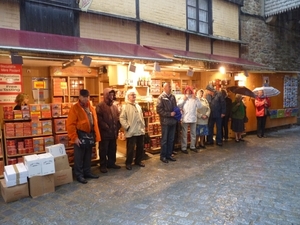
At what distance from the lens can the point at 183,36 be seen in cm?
866

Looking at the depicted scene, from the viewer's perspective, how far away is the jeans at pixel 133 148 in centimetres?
576

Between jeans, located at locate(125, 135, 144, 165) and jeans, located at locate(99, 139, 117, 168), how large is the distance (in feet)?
1.02

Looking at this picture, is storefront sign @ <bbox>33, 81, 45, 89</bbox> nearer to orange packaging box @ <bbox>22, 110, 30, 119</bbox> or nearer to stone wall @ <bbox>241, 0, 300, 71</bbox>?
orange packaging box @ <bbox>22, 110, 30, 119</bbox>

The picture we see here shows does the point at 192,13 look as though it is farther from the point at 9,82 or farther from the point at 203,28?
the point at 9,82

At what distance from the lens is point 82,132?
4.94 metres

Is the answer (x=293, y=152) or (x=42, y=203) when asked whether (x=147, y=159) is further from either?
(x=293, y=152)

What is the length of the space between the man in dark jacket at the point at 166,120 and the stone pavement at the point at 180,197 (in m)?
0.36

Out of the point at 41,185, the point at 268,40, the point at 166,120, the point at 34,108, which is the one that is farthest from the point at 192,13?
the point at 41,185

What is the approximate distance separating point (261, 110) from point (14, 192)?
802 cm

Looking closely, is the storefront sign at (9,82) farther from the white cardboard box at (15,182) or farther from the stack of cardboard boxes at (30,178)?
the white cardboard box at (15,182)

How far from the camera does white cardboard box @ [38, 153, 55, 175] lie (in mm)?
4379

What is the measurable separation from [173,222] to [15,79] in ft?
16.7

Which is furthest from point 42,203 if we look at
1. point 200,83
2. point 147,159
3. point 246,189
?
point 200,83

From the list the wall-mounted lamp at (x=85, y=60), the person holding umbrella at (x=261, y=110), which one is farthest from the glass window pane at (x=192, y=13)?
the wall-mounted lamp at (x=85, y=60)
